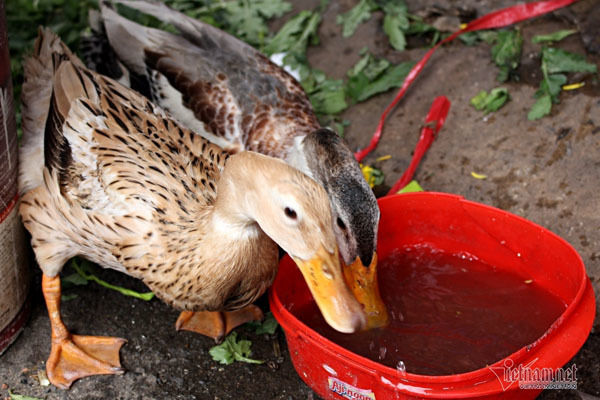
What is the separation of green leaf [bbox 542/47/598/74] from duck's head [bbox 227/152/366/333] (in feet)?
8.13

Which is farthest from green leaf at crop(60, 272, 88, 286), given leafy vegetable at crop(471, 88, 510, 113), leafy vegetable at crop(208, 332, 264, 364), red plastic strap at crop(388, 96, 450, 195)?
leafy vegetable at crop(471, 88, 510, 113)

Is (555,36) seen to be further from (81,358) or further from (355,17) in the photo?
(81,358)

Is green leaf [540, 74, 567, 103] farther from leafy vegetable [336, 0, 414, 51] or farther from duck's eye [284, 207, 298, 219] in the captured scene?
duck's eye [284, 207, 298, 219]

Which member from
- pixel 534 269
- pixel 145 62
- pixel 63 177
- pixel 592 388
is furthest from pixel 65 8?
pixel 592 388

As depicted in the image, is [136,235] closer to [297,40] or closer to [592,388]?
[592,388]

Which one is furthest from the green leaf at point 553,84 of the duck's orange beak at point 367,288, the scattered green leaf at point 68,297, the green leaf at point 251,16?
the scattered green leaf at point 68,297

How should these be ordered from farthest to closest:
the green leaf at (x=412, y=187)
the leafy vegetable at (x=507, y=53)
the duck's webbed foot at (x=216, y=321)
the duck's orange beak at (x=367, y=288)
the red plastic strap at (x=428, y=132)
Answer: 1. the leafy vegetable at (x=507, y=53)
2. the red plastic strap at (x=428, y=132)
3. the green leaf at (x=412, y=187)
4. the duck's webbed foot at (x=216, y=321)
5. the duck's orange beak at (x=367, y=288)

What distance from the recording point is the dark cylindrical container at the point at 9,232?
282cm

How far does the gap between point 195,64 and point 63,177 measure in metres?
1.26

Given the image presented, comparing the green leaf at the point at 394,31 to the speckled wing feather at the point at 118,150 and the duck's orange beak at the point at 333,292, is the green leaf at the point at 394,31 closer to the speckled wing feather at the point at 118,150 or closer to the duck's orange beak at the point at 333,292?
the speckled wing feather at the point at 118,150

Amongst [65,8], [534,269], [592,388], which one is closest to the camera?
[592,388]

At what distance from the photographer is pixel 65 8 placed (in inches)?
189

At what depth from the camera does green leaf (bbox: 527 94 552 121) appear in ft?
13.0

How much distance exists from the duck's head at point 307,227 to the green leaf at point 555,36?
2695 mm
